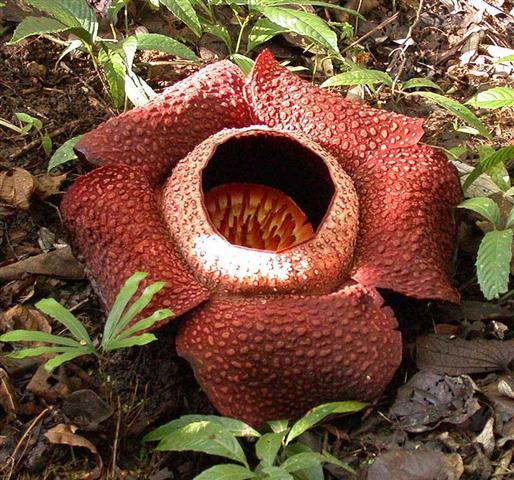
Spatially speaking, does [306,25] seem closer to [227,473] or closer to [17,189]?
[17,189]

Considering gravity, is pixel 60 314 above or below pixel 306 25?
below

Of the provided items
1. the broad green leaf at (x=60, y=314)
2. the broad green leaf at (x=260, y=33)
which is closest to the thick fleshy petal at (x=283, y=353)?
the broad green leaf at (x=60, y=314)

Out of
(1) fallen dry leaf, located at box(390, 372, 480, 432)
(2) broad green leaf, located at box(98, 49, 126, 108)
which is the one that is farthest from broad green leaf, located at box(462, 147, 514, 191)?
(2) broad green leaf, located at box(98, 49, 126, 108)

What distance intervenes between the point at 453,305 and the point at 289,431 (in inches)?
31.8

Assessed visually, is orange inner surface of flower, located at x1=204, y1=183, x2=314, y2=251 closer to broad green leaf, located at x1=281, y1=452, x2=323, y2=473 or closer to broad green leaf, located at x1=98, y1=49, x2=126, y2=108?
broad green leaf, located at x1=98, y1=49, x2=126, y2=108

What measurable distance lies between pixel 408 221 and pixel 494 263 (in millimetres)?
284

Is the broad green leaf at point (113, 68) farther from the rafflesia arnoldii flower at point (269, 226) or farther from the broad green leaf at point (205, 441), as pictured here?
the broad green leaf at point (205, 441)

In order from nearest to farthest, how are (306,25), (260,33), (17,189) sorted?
(17,189) < (306,25) < (260,33)

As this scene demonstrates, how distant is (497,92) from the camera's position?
2773mm

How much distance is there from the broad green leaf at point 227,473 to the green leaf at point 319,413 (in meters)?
0.19

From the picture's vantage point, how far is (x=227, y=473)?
1884 mm

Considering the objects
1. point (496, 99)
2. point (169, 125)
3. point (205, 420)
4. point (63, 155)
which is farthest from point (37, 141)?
point (496, 99)

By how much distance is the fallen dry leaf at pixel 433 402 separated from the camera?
88.4 inches

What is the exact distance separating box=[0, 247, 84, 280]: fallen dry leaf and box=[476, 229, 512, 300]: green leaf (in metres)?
1.25
